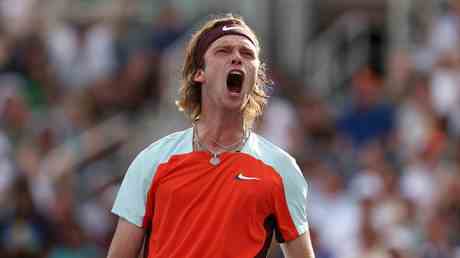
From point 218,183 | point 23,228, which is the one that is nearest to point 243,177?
point 218,183

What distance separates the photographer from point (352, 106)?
560 inches

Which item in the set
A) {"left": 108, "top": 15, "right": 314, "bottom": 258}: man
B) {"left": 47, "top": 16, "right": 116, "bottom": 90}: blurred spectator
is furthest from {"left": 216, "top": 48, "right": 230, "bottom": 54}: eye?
{"left": 47, "top": 16, "right": 116, "bottom": 90}: blurred spectator

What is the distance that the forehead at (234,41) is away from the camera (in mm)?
6254

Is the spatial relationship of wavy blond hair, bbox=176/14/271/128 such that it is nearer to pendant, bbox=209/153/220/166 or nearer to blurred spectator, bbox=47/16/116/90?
pendant, bbox=209/153/220/166

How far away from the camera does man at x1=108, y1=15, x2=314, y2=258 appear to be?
239 inches

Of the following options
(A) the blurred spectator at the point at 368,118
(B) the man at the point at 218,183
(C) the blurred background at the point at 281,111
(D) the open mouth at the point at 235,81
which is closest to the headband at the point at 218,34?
(B) the man at the point at 218,183

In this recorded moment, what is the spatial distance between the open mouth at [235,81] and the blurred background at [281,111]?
4346 mm

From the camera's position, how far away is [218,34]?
632 centimetres

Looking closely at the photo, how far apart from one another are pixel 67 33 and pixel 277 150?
395 inches

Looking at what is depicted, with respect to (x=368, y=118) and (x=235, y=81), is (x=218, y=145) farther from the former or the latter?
(x=368, y=118)

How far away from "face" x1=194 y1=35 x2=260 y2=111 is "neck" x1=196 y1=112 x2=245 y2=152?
56 millimetres

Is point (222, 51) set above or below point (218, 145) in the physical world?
above

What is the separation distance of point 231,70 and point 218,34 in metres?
0.22

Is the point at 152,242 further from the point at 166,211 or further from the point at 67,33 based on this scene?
the point at 67,33
